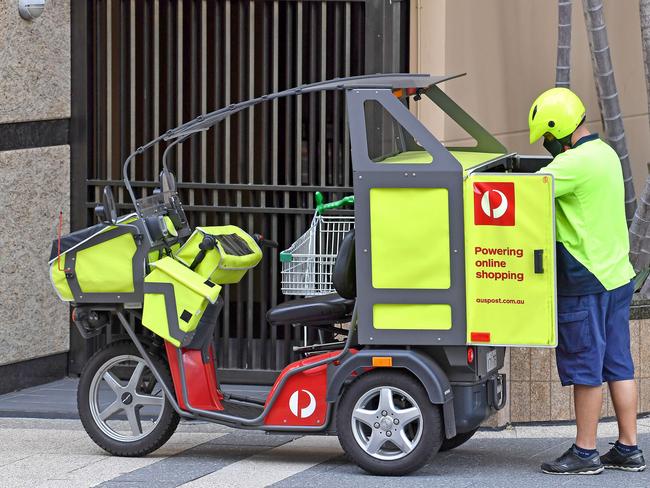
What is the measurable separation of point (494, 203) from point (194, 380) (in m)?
1.85

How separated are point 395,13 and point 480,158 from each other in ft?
8.08

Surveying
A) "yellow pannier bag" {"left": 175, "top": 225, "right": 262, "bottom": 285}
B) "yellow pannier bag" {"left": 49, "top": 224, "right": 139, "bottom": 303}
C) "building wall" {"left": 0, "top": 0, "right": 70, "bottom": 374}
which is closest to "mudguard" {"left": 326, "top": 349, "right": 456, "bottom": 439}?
"yellow pannier bag" {"left": 175, "top": 225, "right": 262, "bottom": 285}

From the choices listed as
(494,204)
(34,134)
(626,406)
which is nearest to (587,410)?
(626,406)

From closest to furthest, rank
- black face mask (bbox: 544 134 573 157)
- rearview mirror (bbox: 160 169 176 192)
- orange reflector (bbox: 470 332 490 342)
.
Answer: orange reflector (bbox: 470 332 490 342)
black face mask (bbox: 544 134 573 157)
rearview mirror (bbox: 160 169 176 192)

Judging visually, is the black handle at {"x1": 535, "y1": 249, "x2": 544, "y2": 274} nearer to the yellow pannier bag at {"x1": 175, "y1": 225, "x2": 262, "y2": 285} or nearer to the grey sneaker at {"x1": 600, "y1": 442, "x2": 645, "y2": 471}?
the grey sneaker at {"x1": 600, "y1": 442, "x2": 645, "y2": 471}

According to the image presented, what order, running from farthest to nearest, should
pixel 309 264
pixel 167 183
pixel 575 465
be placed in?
pixel 309 264
pixel 167 183
pixel 575 465

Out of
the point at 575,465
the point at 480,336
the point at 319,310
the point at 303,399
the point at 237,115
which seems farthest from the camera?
the point at 237,115

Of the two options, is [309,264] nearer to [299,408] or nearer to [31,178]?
[299,408]

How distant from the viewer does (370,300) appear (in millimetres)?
6438

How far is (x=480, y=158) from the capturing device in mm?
7004

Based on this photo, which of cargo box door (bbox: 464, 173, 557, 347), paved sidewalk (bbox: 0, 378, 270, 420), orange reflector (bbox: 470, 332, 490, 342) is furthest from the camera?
paved sidewalk (bbox: 0, 378, 270, 420)

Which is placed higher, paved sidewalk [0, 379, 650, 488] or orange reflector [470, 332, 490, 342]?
orange reflector [470, 332, 490, 342]

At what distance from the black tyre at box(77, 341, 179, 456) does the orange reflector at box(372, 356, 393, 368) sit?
119 cm

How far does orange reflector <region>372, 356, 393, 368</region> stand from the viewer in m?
6.44
